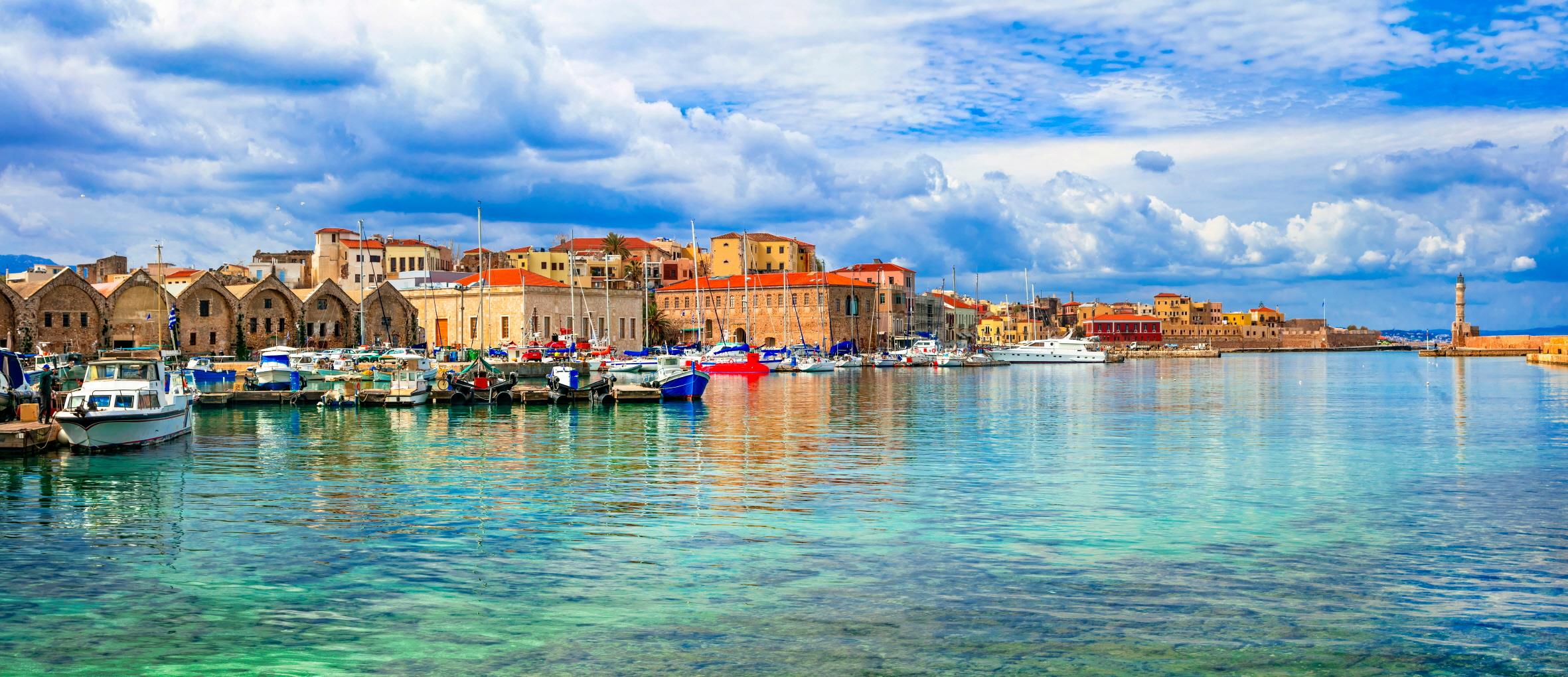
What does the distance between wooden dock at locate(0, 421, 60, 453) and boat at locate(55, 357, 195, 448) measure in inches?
13.7

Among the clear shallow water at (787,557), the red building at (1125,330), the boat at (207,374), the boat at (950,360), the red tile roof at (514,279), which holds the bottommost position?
the clear shallow water at (787,557)

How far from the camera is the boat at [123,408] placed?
2544 centimetres


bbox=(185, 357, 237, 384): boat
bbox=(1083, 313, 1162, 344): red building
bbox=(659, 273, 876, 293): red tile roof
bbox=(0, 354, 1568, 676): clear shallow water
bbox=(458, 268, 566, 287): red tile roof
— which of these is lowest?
bbox=(0, 354, 1568, 676): clear shallow water

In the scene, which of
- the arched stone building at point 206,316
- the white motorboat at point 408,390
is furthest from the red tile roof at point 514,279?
the white motorboat at point 408,390

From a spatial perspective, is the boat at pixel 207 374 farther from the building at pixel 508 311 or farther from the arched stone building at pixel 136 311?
the building at pixel 508 311

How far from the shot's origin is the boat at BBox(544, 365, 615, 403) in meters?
44.3

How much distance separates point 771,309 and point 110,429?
83154 mm

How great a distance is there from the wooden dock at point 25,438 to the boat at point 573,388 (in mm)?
20012

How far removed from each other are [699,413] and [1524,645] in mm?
31046

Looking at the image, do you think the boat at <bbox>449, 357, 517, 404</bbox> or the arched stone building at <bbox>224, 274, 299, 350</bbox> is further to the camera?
the arched stone building at <bbox>224, 274, 299, 350</bbox>

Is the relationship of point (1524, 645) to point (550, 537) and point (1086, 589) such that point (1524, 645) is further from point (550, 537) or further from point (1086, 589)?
point (550, 537)

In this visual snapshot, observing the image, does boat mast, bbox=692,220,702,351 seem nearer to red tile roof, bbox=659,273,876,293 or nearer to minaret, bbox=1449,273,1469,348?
red tile roof, bbox=659,273,876,293

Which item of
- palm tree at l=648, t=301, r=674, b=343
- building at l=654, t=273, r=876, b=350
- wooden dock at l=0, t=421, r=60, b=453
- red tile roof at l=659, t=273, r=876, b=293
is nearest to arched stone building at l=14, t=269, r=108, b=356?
wooden dock at l=0, t=421, r=60, b=453

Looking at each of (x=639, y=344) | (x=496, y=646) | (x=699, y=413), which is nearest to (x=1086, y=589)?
(x=496, y=646)
